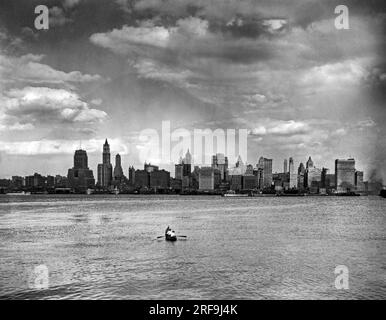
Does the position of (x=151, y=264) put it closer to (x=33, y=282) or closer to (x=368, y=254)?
(x=33, y=282)

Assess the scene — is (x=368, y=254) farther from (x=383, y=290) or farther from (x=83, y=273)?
(x=83, y=273)

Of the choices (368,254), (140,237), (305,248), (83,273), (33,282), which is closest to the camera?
(33,282)

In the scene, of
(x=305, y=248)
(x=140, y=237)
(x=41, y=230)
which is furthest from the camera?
(x=41, y=230)
